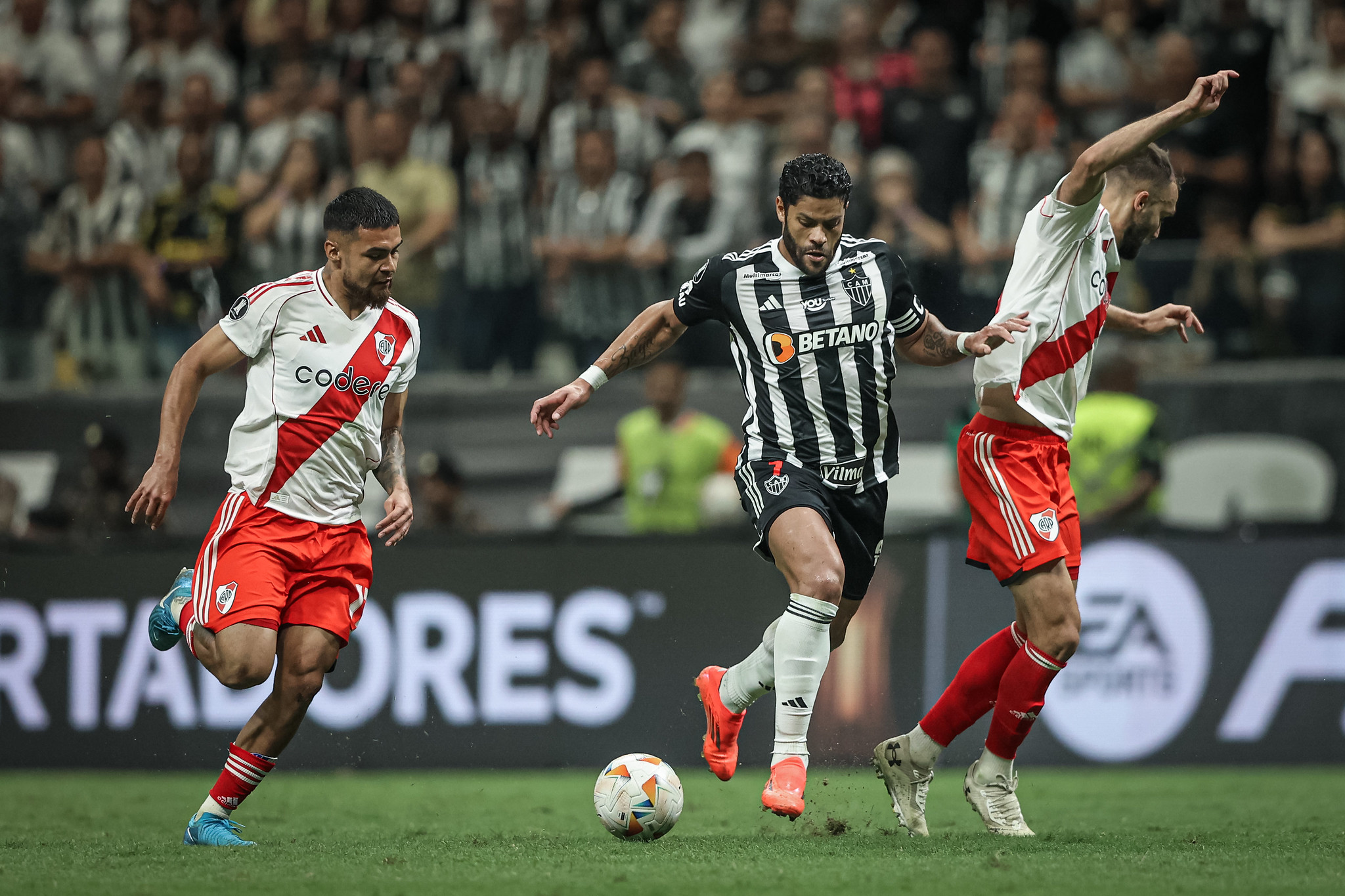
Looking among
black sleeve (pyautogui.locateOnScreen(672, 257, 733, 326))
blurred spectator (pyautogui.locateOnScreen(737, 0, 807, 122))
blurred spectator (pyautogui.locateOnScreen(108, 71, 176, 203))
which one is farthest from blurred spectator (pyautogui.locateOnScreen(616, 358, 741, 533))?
blurred spectator (pyautogui.locateOnScreen(108, 71, 176, 203))

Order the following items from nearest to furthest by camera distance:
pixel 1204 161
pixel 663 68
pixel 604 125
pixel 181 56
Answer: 1. pixel 1204 161
2. pixel 604 125
3. pixel 663 68
4. pixel 181 56

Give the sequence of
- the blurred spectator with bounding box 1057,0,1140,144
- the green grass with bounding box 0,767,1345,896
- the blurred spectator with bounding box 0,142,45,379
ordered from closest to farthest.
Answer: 1. the green grass with bounding box 0,767,1345,896
2. the blurred spectator with bounding box 0,142,45,379
3. the blurred spectator with bounding box 1057,0,1140,144

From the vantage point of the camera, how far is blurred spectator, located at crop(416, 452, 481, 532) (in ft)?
34.6

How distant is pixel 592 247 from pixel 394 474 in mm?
4687

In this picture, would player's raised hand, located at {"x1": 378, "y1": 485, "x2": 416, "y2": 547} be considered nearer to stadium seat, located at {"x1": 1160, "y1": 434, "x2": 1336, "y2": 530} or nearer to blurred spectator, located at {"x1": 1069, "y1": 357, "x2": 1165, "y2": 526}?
blurred spectator, located at {"x1": 1069, "y1": 357, "x2": 1165, "y2": 526}

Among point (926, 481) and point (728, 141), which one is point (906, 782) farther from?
point (728, 141)

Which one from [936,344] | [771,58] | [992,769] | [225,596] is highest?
[771,58]

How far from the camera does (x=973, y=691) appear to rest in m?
6.51

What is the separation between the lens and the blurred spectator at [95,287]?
421 inches

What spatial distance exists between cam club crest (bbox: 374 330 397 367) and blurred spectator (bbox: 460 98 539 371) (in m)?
4.33

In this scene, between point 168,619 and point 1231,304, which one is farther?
point 1231,304

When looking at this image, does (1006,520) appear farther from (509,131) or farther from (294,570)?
(509,131)

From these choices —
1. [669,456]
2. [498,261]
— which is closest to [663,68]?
[498,261]

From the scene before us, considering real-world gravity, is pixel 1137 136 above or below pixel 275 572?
above
